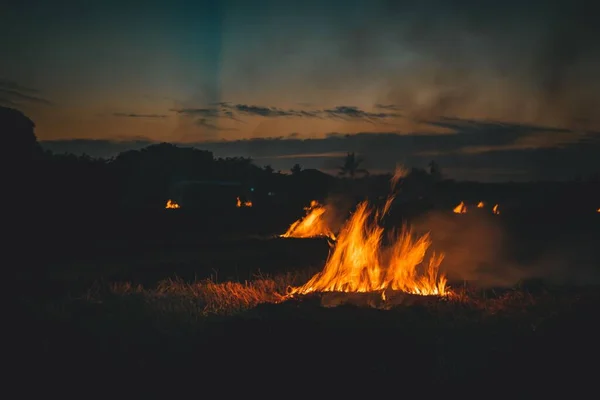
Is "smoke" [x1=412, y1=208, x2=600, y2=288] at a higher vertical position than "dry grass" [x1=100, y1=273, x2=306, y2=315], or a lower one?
lower

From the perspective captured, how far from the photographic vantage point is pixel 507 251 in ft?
82.7

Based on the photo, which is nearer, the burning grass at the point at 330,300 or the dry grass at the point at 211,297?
the burning grass at the point at 330,300


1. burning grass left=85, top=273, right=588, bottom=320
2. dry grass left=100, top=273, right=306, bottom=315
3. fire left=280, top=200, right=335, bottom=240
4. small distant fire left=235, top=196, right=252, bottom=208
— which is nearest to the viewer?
burning grass left=85, top=273, right=588, bottom=320

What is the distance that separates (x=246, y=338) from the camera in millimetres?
7254

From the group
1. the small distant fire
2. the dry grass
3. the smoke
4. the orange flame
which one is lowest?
the small distant fire

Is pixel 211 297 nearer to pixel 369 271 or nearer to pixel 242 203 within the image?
pixel 369 271

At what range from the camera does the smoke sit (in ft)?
56.6

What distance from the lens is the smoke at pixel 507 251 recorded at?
17.3 meters

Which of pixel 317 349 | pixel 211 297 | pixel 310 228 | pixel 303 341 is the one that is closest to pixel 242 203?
pixel 310 228

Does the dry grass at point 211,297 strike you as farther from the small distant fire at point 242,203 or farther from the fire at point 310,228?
the small distant fire at point 242,203

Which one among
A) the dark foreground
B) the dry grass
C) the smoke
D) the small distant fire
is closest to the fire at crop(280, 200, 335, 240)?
the smoke

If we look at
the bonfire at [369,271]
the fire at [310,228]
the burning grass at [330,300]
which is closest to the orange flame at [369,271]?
the bonfire at [369,271]

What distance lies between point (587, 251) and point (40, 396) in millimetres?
23837

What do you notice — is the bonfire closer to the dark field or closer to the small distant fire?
the dark field
